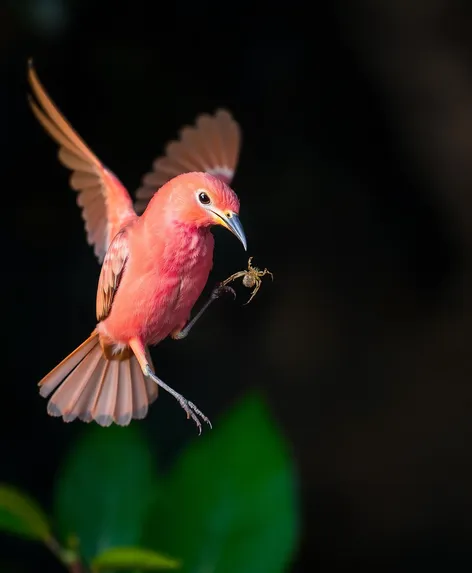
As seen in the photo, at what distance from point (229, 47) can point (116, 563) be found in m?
1.13

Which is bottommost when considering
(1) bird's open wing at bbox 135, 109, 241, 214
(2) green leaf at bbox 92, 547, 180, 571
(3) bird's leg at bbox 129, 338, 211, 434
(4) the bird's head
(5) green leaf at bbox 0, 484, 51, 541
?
(2) green leaf at bbox 92, 547, 180, 571

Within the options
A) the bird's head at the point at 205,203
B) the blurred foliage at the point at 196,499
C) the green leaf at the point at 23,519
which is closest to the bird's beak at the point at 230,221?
the bird's head at the point at 205,203

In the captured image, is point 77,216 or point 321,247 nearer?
point 77,216

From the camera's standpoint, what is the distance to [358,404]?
199cm

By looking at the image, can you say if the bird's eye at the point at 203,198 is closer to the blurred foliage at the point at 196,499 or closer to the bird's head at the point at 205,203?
the bird's head at the point at 205,203

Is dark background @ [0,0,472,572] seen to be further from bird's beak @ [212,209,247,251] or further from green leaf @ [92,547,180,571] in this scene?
bird's beak @ [212,209,247,251]

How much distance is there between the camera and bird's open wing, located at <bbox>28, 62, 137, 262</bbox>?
415 millimetres

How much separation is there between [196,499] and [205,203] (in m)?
0.92

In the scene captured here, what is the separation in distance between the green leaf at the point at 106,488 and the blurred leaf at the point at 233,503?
0.18 feet

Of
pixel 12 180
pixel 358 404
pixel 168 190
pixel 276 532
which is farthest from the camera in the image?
pixel 358 404

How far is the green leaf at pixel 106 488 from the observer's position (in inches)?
47.8

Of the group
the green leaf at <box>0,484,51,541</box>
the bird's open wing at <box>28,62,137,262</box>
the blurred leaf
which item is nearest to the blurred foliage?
the blurred leaf

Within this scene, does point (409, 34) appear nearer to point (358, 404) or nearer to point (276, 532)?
point (358, 404)

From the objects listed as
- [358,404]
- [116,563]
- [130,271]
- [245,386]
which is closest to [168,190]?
[130,271]
